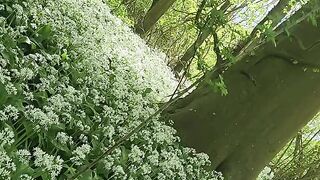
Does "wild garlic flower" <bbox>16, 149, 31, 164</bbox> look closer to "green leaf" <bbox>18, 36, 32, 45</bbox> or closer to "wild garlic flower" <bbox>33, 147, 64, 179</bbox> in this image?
"wild garlic flower" <bbox>33, 147, 64, 179</bbox>

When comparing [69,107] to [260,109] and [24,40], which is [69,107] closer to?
[24,40]

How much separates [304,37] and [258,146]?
94 centimetres

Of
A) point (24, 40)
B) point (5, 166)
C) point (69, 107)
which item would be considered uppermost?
point (24, 40)

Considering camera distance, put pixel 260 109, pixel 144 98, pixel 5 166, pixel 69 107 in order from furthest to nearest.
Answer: pixel 144 98, pixel 260 109, pixel 69 107, pixel 5 166

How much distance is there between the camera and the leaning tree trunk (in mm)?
4730

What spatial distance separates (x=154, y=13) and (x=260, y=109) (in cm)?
646

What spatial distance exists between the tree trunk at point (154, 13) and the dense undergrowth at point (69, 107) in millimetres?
5418

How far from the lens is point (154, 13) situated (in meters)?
10.9

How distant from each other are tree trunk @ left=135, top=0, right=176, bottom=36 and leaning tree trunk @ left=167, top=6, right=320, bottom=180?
6117 mm

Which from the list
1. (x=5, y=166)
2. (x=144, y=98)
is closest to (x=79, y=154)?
(x=5, y=166)

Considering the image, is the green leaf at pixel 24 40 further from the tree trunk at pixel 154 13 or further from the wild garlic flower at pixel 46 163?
the tree trunk at pixel 154 13

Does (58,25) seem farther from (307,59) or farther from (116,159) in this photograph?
(307,59)

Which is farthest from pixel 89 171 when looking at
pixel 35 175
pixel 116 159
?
pixel 35 175

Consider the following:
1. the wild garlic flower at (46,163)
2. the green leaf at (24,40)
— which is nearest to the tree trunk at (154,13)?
the green leaf at (24,40)
